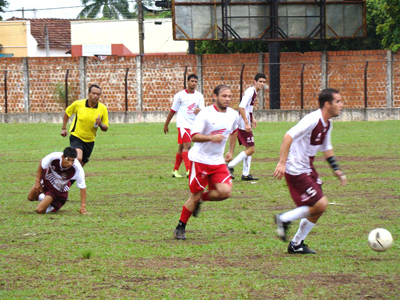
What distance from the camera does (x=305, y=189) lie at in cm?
686

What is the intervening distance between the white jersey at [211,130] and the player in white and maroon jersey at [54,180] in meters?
2.18

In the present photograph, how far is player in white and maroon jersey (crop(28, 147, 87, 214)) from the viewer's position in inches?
378

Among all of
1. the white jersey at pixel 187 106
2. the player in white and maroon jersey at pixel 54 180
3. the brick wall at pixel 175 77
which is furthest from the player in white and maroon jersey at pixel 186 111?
the brick wall at pixel 175 77

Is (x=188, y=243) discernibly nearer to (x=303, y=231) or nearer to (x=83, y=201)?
(x=303, y=231)

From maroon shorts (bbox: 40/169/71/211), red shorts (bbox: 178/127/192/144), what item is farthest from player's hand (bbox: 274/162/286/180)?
red shorts (bbox: 178/127/192/144)

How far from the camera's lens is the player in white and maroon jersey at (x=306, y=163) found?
682 cm

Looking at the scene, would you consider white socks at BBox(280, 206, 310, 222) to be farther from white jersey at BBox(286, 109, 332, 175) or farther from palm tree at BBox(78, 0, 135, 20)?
palm tree at BBox(78, 0, 135, 20)

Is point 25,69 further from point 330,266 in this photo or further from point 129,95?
point 330,266

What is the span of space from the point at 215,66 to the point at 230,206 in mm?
23461

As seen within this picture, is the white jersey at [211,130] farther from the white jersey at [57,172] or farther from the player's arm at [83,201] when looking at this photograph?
the white jersey at [57,172]

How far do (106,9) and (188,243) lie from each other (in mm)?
85875

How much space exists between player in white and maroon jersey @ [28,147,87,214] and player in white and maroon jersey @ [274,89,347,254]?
3.57m

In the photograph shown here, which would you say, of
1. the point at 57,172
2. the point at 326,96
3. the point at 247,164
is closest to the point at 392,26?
the point at 247,164

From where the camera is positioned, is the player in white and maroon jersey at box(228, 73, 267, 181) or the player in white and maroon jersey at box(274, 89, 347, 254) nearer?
the player in white and maroon jersey at box(274, 89, 347, 254)
